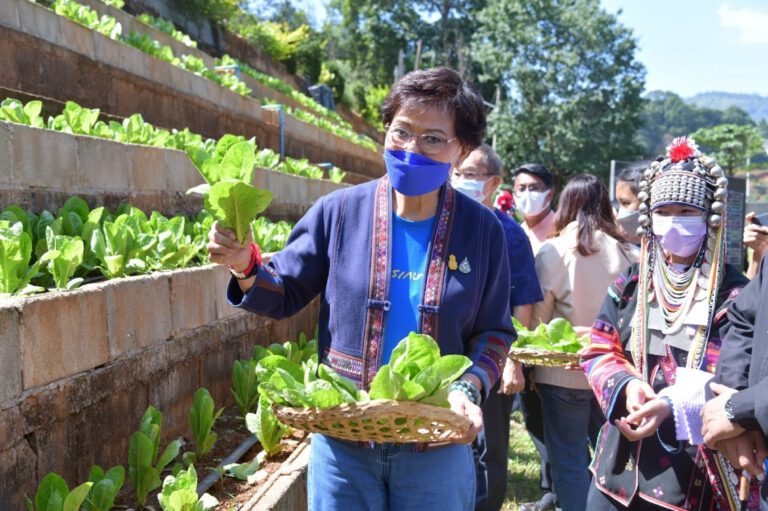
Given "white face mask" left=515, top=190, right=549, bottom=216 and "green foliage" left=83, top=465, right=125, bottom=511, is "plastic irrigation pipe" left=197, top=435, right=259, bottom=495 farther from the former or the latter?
"white face mask" left=515, top=190, right=549, bottom=216

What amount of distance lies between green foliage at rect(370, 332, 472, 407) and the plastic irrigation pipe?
1.63 meters

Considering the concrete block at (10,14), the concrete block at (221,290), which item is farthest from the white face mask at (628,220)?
the concrete block at (10,14)

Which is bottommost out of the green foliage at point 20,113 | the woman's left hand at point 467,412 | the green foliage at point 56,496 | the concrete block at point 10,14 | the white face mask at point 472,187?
the green foliage at point 56,496

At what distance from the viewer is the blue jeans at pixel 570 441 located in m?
4.08

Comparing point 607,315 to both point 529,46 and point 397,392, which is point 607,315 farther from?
point 529,46

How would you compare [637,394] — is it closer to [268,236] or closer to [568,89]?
[268,236]

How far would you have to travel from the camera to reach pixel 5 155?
142 inches

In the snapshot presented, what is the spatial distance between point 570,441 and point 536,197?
1.71m

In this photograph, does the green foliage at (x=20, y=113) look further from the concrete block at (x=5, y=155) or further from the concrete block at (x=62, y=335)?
the concrete block at (x=62, y=335)

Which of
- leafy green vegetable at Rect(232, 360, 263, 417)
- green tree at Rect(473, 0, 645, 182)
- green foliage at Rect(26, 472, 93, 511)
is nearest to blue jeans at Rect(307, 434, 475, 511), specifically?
green foliage at Rect(26, 472, 93, 511)

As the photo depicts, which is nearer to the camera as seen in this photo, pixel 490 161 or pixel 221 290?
pixel 221 290

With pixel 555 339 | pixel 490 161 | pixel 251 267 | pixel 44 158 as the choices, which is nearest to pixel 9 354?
pixel 251 267

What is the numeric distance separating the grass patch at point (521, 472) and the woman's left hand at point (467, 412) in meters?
3.26

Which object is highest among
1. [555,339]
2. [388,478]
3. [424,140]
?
[424,140]
